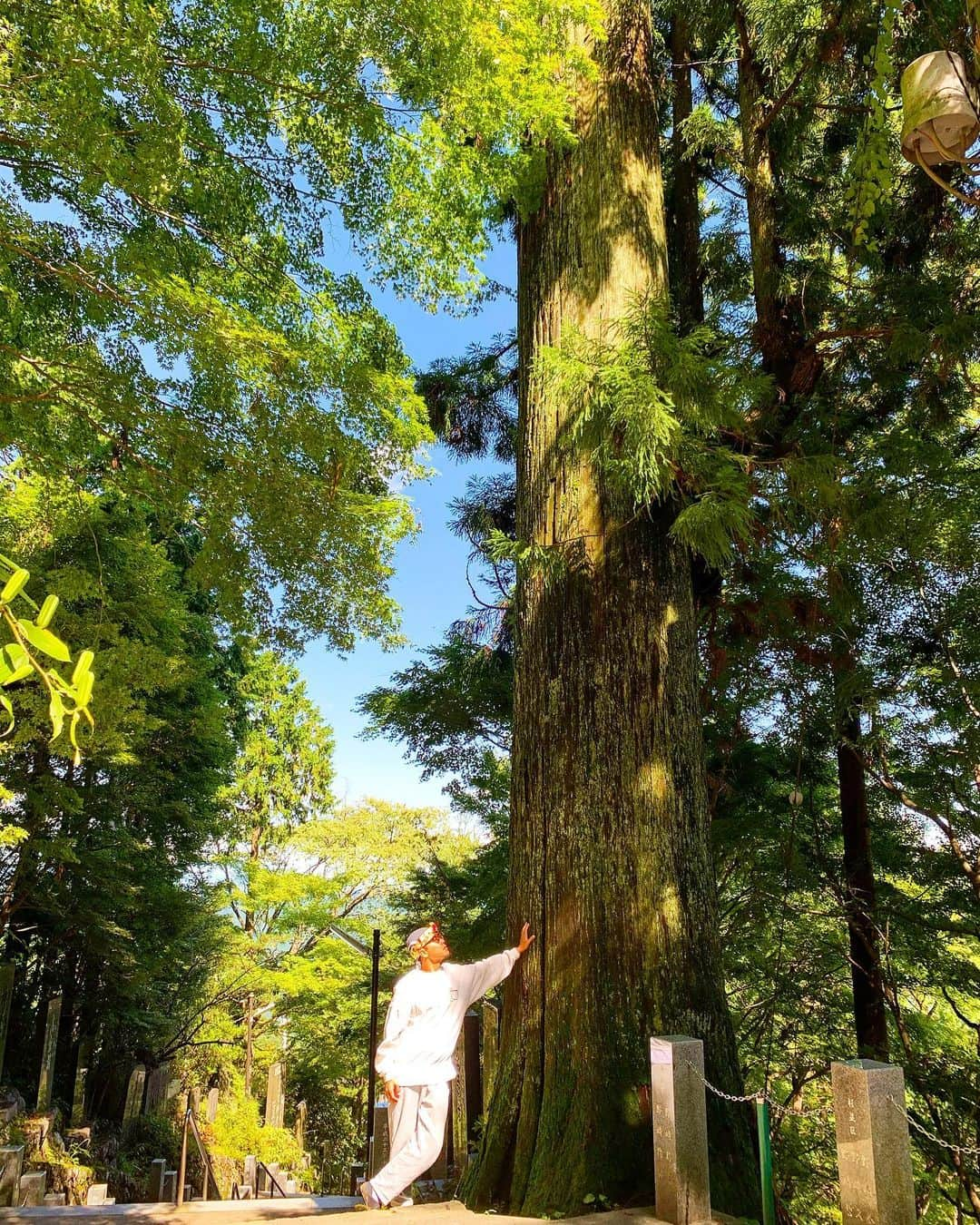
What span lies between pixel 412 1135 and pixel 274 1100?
12061mm

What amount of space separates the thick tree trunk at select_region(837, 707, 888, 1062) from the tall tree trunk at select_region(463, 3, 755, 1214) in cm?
300

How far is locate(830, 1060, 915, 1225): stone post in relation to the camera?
77.3 inches

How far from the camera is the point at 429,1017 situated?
3334 mm

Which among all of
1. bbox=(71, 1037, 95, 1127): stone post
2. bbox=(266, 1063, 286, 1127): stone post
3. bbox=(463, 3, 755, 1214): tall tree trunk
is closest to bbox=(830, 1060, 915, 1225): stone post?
bbox=(463, 3, 755, 1214): tall tree trunk

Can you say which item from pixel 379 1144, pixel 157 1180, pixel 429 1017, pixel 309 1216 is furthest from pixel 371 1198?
pixel 157 1180

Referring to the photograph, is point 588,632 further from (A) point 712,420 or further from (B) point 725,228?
(B) point 725,228

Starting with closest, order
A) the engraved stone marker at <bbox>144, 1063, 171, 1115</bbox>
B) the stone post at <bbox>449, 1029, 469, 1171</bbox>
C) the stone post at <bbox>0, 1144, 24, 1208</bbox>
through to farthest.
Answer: the stone post at <bbox>449, 1029, 469, 1171</bbox> < the stone post at <bbox>0, 1144, 24, 1208</bbox> < the engraved stone marker at <bbox>144, 1063, 171, 1115</bbox>

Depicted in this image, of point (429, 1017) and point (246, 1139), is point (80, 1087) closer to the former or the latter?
point (246, 1139)

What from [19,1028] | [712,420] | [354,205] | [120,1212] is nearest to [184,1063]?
[19,1028]

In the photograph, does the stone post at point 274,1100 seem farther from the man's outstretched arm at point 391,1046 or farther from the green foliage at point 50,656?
the green foliage at point 50,656

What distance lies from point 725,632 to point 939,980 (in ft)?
11.4

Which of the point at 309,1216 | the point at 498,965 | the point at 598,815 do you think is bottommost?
the point at 309,1216

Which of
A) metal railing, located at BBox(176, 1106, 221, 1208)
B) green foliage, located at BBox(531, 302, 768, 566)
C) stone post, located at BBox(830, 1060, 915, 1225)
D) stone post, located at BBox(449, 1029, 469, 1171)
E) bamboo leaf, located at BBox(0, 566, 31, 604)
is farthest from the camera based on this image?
metal railing, located at BBox(176, 1106, 221, 1208)

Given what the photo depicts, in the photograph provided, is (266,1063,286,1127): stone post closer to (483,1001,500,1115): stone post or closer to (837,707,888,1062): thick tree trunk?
(837,707,888,1062): thick tree trunk
